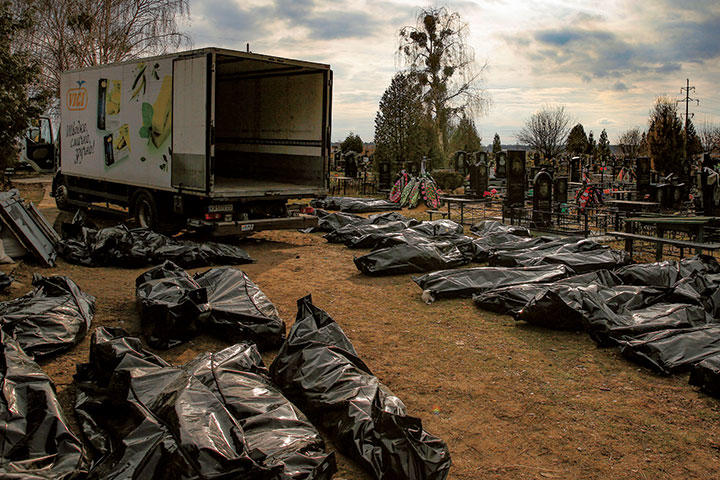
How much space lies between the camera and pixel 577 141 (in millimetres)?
43469

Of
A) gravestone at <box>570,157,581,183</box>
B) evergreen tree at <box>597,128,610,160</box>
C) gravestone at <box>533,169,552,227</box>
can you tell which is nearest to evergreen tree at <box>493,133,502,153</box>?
evergreen tree at <box>597,128,610,160</box>

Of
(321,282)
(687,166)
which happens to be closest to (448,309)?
(321,282)

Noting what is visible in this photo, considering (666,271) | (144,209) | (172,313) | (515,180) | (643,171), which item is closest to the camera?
(172,313)

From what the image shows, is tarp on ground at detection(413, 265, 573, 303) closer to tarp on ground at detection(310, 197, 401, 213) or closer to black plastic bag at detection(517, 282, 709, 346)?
black plastic bag at detection(517, 282, 709, 346)

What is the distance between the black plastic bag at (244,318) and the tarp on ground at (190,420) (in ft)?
3.53

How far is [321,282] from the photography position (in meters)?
8.50

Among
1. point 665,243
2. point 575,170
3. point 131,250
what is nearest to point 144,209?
point 131,250

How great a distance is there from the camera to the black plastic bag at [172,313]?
17.8 ft

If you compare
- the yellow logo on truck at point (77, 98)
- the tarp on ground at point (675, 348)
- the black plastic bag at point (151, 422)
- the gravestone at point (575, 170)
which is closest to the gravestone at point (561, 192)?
the gravestone at point (575, 170)

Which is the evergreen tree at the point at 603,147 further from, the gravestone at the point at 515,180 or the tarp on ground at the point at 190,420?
the tarp on ground at the point at 190,420

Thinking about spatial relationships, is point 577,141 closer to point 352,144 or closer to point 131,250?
point 352,144

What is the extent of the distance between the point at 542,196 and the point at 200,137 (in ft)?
26.2

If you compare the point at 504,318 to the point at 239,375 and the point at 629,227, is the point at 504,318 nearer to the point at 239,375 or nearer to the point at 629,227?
the point at 239,375

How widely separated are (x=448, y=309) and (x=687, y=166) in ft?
63.0
